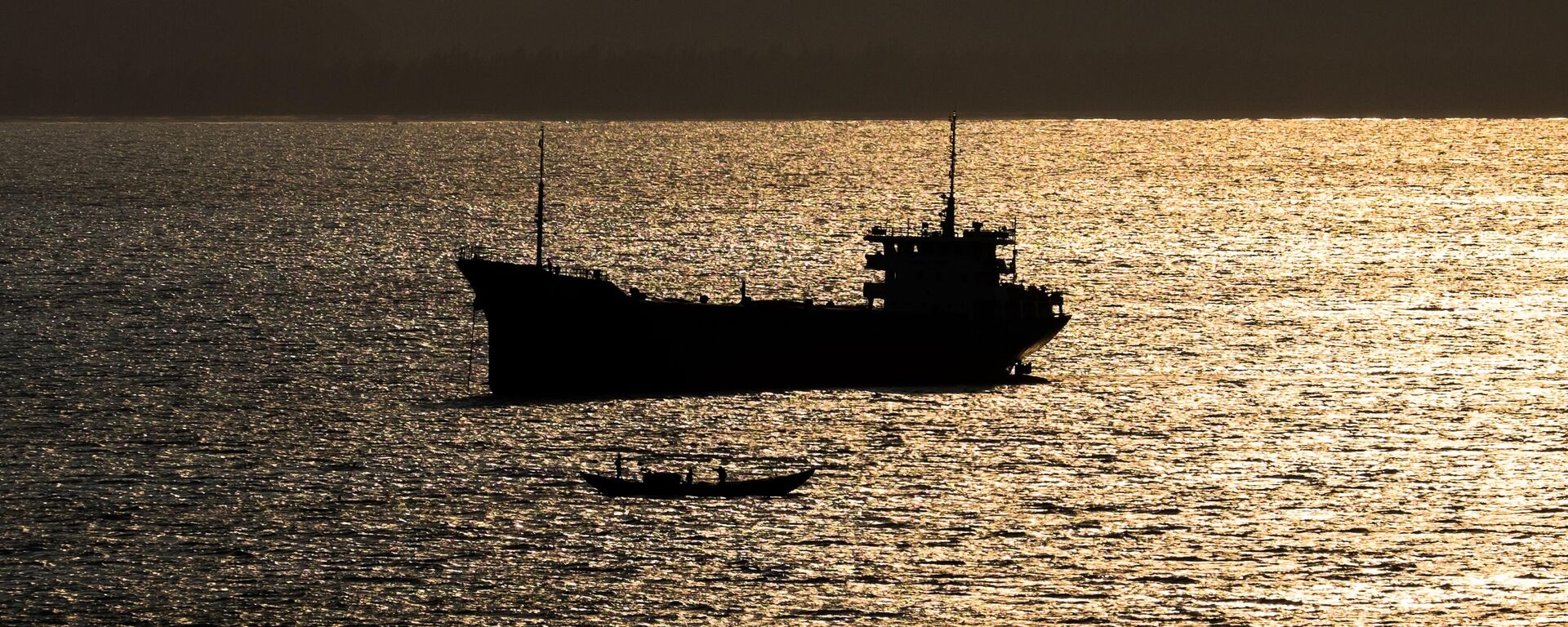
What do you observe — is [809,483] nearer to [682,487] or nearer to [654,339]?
[682,487]

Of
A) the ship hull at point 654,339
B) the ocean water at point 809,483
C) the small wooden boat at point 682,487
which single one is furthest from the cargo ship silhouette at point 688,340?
the small wooden boat at point 682,487

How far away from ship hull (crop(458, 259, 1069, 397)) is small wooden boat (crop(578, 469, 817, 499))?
2203cm

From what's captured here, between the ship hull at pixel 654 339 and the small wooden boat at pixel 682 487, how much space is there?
867 inches

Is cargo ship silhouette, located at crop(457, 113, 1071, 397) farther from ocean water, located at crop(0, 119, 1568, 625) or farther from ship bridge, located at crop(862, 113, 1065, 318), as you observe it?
ocean water, located at crop(0, 119, 1568, 625)

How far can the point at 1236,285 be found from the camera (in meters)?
166

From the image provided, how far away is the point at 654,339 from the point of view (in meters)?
105

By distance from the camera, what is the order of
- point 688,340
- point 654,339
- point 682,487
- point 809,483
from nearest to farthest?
point 682,487, point 809,483, point 654,339, point 688,340

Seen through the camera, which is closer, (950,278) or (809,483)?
(809,483)

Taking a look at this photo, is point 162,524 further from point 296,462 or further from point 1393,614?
point 1393,614

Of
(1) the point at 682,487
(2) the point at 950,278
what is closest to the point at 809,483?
(1) the point at 682,487

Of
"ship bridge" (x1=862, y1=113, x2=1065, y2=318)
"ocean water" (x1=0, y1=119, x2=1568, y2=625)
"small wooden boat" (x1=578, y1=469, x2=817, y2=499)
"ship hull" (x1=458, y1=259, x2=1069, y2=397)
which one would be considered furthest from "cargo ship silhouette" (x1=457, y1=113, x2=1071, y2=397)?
"small wooden boat" (x1=578, y1=469, x2=817, y2=499)

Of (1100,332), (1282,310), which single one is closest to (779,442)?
(1100,332)

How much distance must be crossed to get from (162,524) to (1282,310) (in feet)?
296

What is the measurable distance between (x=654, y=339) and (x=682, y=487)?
23.4m
